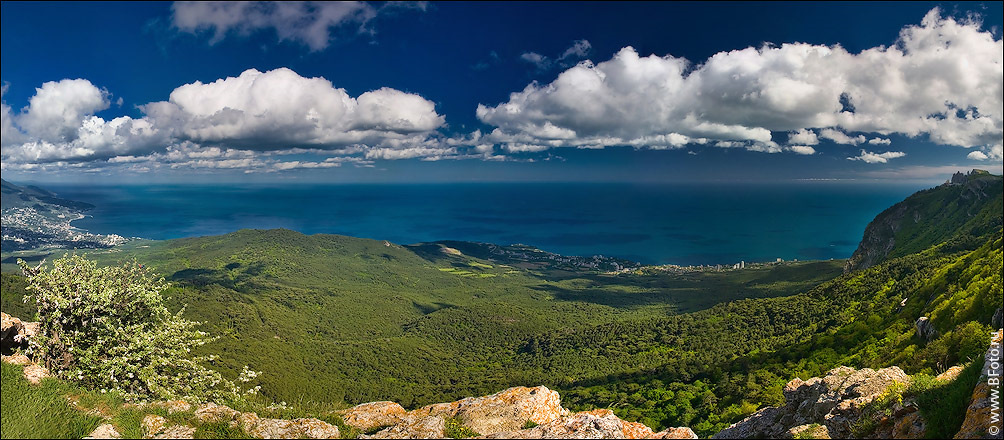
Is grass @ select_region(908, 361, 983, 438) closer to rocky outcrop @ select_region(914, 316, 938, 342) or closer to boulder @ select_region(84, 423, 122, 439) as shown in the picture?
boulder @ select_region(84, 423, 122, 439)

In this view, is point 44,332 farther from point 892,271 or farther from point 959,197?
point 959,197

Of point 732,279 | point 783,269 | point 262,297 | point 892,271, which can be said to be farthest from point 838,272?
point 262,297

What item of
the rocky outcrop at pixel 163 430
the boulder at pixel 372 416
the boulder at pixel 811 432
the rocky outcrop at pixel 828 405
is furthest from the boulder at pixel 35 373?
the rocky outcrop at pixel 828 405

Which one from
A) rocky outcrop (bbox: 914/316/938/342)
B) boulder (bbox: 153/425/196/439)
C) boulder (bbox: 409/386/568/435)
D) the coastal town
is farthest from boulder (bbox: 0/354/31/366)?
the coastal town

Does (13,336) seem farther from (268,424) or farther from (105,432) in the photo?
(268,424)

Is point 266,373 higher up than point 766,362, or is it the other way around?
point 766,362

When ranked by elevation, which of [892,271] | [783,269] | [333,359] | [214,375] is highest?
[214,375]
